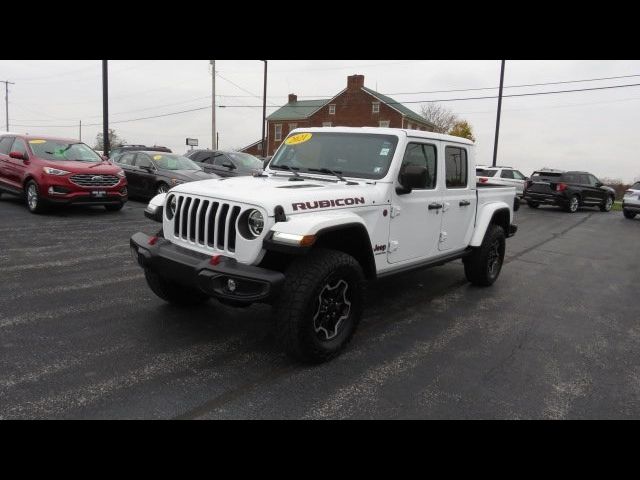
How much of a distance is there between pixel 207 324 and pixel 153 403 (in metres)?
1.45

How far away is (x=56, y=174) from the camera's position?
393 inches

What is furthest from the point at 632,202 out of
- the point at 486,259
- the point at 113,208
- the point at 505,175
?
the point at 113,208

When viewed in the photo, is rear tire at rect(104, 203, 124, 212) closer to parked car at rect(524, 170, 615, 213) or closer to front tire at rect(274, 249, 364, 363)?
front tire at rect(274, 249, 364, 363)

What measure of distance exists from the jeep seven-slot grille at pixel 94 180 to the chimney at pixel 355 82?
41.4m

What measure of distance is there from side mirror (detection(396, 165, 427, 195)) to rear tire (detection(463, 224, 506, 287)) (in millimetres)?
2057

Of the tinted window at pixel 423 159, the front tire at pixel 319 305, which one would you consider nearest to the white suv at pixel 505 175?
the tinted window at pixel 423 159

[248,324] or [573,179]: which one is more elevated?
[573,179]

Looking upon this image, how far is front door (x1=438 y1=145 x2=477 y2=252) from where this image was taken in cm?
534

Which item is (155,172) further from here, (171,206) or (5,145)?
(171,206)

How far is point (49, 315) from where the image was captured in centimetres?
455

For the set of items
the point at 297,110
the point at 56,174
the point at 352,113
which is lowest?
the point at 56,174

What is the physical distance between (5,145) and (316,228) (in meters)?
11.1
